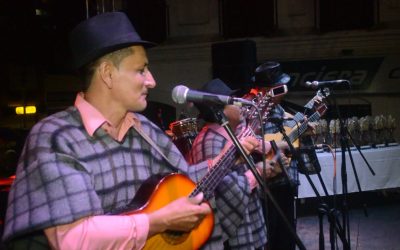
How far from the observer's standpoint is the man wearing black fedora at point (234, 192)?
358 centimetres

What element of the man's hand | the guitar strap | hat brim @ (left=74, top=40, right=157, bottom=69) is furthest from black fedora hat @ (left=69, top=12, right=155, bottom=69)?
the man's hand

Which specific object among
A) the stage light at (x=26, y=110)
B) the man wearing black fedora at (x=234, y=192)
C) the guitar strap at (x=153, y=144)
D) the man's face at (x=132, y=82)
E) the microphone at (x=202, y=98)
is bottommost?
the stage light at (x=26, y=110)

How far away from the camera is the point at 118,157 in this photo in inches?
96.3

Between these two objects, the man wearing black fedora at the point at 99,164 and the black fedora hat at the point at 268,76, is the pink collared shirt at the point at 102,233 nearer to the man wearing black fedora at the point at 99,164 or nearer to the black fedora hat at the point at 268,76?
the man wearing black fedora at the point at 99,164

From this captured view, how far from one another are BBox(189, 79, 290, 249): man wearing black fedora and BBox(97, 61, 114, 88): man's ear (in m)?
1.03

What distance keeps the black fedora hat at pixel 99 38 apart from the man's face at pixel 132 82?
88 mm

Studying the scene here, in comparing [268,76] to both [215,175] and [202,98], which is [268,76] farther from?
[202,98]

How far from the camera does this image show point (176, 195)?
2.58 m

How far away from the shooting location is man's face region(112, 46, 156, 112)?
239 cm

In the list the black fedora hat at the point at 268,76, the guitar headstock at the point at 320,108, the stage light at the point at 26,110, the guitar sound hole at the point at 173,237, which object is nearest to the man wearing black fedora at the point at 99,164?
the guitar sound hole at the point at 173,237

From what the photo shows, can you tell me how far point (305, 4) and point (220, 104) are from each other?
38.6 ft

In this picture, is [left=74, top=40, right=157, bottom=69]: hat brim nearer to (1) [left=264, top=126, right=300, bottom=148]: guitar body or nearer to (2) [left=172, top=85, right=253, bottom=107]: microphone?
(2) [left=172, top=85, right=253, bottom=107]: microphone

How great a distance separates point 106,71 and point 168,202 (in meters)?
0.80

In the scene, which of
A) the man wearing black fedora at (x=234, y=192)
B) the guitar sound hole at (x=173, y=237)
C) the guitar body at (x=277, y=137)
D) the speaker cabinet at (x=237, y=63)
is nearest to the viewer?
the guitar sound hole at (x=173, y=237)
